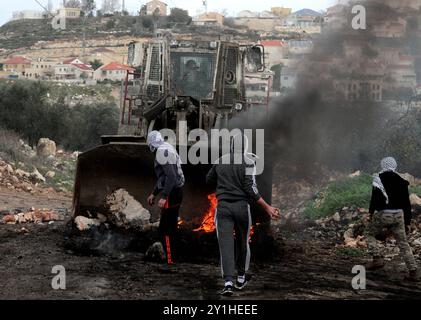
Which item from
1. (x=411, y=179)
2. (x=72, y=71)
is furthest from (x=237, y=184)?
(x=72, y=71)

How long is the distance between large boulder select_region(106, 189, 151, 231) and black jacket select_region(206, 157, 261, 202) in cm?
261

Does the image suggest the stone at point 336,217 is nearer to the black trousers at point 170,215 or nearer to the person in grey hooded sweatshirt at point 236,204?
the black trousers at point 170,215

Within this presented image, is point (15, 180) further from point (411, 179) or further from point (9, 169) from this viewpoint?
point (411, 179)

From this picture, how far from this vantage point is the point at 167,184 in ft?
28.2

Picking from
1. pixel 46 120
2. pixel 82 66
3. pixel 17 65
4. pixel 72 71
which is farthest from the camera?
pixel 17 65

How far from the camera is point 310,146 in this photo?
17.5 meters

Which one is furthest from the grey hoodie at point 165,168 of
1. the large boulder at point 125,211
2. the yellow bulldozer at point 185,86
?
the yellow bulldozer at point 185,86

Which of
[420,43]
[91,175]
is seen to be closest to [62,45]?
[420,43]

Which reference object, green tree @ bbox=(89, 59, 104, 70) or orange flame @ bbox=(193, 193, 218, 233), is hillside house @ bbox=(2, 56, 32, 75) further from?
orange flame @ bbox=(193, 193, 218, 233)

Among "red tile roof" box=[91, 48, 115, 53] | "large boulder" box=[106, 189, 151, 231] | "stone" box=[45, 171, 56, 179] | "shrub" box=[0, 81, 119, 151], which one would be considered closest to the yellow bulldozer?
"large boulder" box=[106, 189, 151, 231]

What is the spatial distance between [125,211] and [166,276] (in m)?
2.14

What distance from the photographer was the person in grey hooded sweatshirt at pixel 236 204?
7461 millimetres

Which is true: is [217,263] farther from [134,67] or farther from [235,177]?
[134,67]

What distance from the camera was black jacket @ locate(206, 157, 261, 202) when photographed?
7.50 metres
